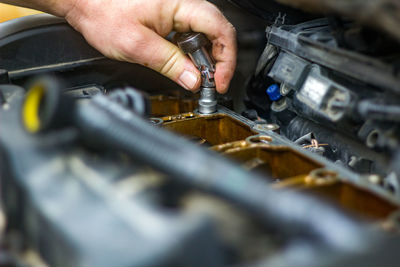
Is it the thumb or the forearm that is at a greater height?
the forearm

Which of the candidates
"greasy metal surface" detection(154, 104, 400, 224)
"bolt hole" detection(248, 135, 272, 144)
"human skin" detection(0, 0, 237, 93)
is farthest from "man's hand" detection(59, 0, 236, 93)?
"bolt hole" detection(248, 135, 272, 144)

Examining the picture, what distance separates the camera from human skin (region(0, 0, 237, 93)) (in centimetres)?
131

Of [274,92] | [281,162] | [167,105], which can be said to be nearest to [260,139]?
[281,162]

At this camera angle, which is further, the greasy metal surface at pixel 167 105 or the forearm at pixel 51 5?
the greasy metal surface at pixel 167 105

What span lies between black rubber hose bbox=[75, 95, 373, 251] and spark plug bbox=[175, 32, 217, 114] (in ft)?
2.04

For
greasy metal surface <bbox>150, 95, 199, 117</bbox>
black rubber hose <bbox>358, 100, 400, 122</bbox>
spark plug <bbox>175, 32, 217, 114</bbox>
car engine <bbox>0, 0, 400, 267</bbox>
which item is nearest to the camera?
car engine <bbox>0, 0, 400, 267</bbox>

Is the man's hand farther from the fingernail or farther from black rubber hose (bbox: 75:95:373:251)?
black rubber hose (bbox: 75:95:373:251)

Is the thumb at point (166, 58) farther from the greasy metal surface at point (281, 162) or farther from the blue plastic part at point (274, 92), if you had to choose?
the blue plastic part at point (274, 92)

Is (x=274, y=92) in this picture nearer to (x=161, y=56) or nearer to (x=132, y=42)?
(x=161, y=56)

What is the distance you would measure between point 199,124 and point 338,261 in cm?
87

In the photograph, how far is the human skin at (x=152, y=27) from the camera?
131cm

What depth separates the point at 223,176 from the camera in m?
0.59

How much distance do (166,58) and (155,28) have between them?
123 mm

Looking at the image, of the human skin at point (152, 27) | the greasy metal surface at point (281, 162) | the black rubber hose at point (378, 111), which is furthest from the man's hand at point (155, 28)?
the black rubber hose at point (378, 111)
